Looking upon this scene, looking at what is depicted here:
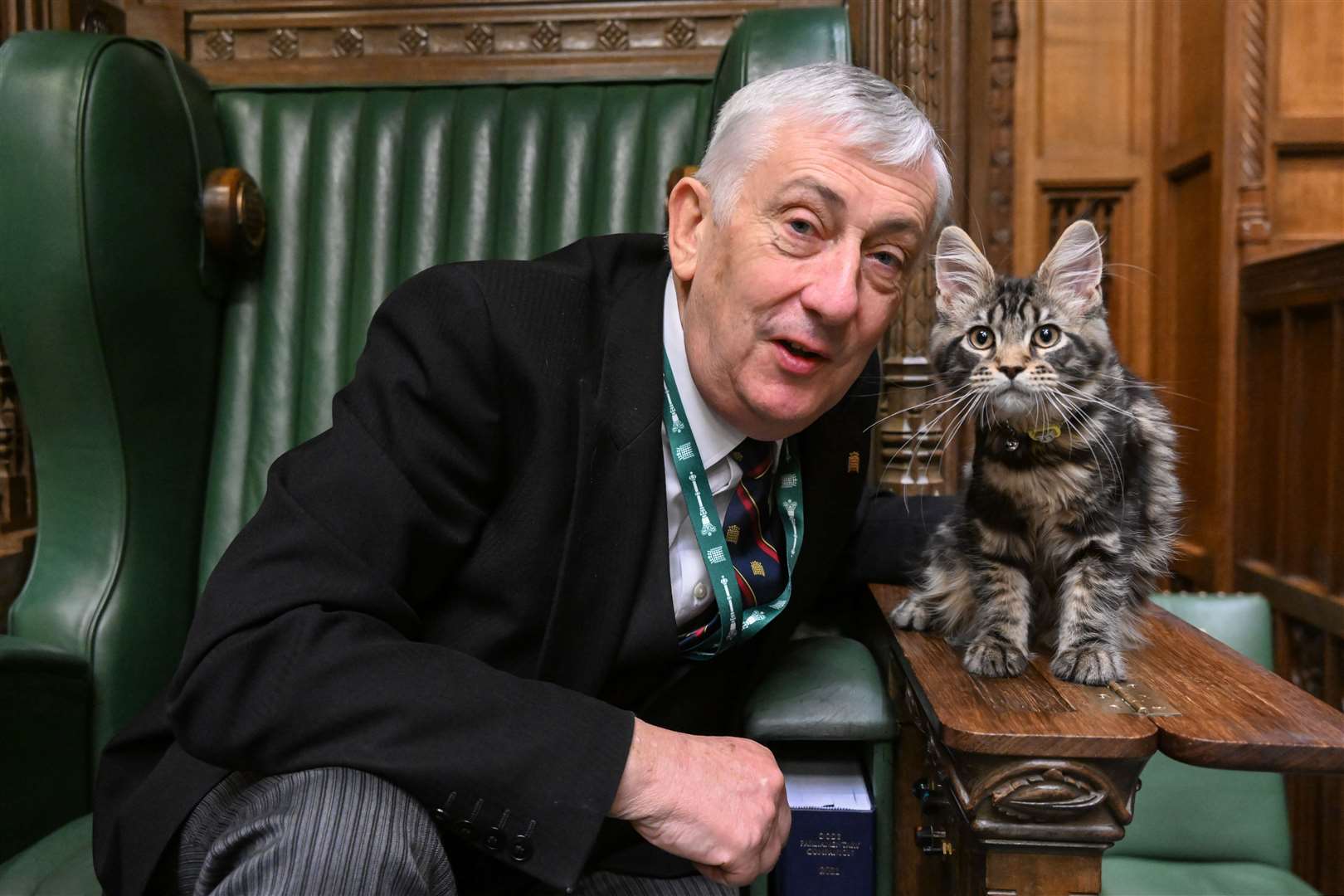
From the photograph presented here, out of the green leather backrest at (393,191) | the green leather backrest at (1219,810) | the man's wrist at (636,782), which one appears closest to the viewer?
the man's wrist at (636,782)

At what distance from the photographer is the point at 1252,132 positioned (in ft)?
6.78

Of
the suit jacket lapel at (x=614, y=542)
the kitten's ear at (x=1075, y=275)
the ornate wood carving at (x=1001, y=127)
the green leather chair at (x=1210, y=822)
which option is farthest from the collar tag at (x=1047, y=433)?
the ornate wood carving at (x=1001, y=127)

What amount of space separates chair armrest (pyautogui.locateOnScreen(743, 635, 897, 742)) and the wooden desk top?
0.37ft

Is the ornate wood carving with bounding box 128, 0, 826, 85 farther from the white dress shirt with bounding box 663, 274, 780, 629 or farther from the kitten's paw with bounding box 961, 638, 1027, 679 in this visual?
the kitten's paw with bounding box 961, 638, 1027, 679

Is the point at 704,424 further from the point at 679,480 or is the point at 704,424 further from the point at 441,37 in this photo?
the point at 441,37

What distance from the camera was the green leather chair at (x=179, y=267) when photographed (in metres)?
1.33

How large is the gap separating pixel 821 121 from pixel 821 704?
2.07ft

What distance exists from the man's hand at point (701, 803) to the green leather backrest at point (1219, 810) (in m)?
0.81

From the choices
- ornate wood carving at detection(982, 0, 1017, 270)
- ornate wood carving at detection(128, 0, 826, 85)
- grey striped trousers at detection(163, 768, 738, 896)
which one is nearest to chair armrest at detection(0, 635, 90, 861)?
grey striped trousers at detection(163, 768, 738, 896)

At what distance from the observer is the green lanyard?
1.04 m

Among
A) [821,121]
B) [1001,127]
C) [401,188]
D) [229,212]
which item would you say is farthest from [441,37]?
[1001,127]

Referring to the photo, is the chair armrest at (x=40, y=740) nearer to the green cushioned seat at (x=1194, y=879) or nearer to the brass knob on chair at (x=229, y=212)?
the brass knob on chair at (x=229, y=212)

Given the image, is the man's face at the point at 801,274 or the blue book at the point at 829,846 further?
the blue book at the point at 829,846

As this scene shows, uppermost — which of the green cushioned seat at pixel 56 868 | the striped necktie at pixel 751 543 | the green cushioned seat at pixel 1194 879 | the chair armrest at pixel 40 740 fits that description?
the striped necktie at pixel 751 543
